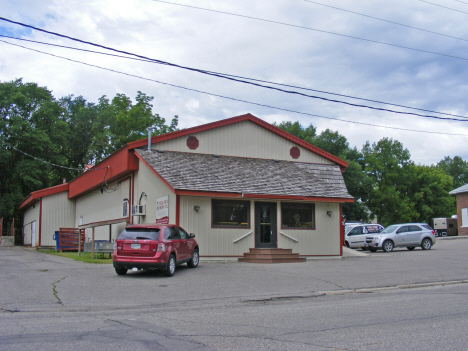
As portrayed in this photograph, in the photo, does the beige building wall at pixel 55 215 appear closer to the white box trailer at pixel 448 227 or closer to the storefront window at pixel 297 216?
the storefront window at pixel 297 216

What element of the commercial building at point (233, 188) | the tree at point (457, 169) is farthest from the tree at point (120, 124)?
the tree at point (457, 169)

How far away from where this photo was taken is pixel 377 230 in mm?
30672

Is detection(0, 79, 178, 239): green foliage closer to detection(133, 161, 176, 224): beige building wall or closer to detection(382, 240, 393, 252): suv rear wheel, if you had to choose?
detection(133, 161, 176, 224): beige building wall

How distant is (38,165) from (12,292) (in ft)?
111

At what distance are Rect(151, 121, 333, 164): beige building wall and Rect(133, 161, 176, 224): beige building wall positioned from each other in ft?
4.82

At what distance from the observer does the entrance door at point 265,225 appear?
2105 centimetres

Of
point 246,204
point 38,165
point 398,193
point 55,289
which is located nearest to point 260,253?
point 246,204

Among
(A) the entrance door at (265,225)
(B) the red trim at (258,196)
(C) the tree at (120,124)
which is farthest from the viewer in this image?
(C) the tree at (120,124)

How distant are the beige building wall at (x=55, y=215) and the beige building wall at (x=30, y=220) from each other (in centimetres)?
82

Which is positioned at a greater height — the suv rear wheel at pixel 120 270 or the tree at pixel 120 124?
the tree at pixel 120 124

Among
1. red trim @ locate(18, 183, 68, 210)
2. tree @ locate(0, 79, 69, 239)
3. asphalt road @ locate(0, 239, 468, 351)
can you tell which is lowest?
asphalt road @ locate(0, 239, 468, 351)

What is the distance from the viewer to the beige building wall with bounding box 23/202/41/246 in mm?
35944

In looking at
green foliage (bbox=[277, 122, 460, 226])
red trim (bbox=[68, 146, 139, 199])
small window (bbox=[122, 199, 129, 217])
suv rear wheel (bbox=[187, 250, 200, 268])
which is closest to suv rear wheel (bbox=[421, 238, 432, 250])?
suv rear wheel (bbox=[187, 250, 200, 268])

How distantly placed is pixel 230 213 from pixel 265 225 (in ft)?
6.01
